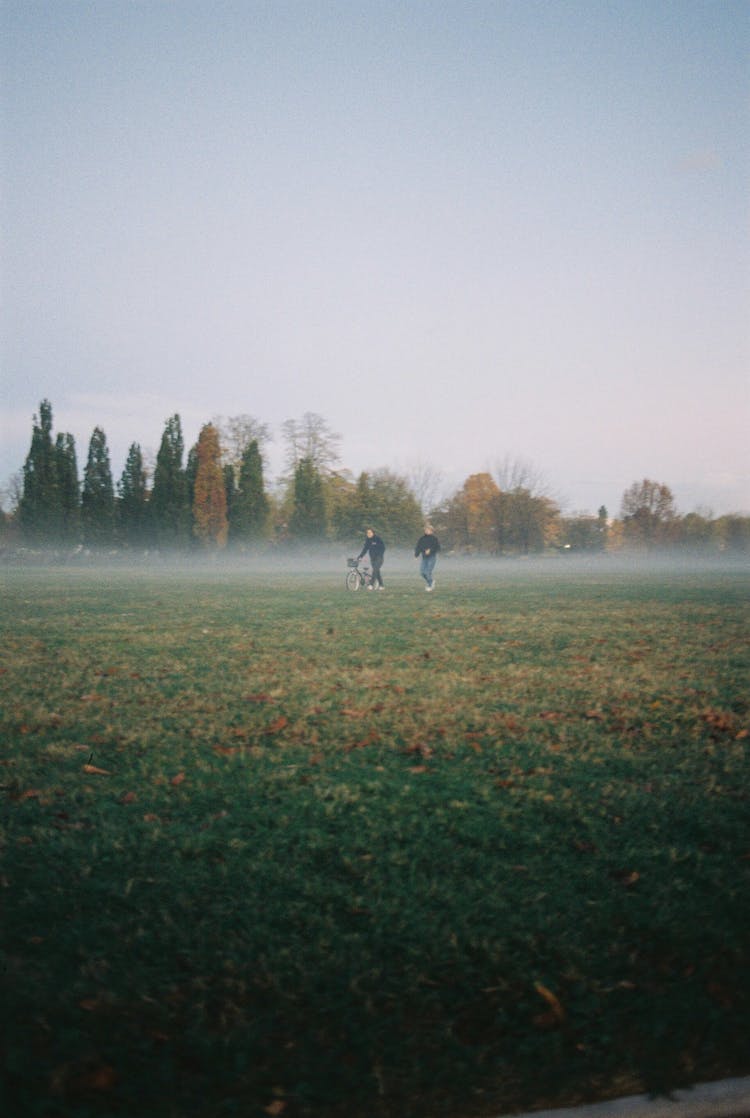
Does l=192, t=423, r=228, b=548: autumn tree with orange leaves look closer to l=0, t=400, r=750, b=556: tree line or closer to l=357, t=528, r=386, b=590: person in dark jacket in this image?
l=0, t=400, r=750, b=556: tree line

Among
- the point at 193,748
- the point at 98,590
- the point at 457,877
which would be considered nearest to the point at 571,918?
the point at 457,877

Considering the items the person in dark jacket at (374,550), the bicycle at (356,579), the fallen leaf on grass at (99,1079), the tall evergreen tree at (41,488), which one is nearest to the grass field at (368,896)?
the fallen leaf on grass at (99,1079)

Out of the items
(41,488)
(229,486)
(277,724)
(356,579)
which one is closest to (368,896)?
(277,724)

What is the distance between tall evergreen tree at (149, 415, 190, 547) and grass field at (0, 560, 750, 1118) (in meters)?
48.3

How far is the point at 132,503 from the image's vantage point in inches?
2205

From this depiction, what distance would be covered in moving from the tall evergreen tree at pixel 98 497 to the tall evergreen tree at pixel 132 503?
1605mm

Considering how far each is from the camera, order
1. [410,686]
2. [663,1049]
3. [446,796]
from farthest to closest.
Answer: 1. [410,686]
2. [446,796]
3. [663,1049]

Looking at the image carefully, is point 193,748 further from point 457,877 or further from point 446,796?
point 457,877

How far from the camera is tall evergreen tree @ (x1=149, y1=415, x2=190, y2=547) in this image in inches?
2112

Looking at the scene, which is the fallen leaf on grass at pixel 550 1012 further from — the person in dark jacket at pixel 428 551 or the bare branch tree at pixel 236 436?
the bare branch tree at pixel 236 436

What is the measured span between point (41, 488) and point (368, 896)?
53088mm

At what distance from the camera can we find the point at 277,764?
4836 mm

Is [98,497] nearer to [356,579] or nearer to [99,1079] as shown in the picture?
[356,579]

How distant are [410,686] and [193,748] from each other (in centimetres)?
279
